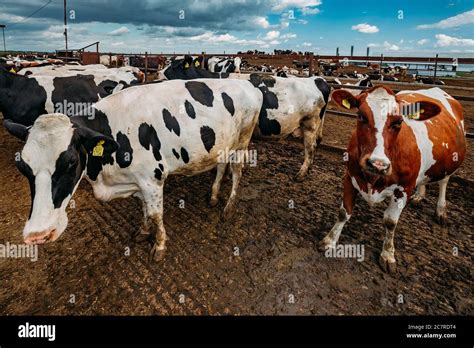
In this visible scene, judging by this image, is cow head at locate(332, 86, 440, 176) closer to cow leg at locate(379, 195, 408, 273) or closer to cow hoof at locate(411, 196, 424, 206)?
cow leg at locate(379, 195, 408, 273)

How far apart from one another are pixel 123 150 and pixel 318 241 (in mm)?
2442

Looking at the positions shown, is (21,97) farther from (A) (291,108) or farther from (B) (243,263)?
(B) (243,263)

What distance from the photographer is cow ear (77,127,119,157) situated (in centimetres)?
265

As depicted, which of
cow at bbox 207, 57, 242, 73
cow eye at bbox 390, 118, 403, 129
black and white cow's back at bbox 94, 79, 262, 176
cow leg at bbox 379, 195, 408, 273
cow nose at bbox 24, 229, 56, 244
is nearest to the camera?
cow nose at bbox 24, 229, 56, 244

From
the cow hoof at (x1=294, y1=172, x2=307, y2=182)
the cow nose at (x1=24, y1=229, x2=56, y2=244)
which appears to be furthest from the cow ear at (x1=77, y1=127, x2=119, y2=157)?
the cow hoof at (x1=294, y1=172, x2=307, y2=182)

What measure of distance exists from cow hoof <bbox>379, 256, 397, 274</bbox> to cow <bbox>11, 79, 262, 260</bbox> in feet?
6.36

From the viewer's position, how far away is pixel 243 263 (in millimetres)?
3346

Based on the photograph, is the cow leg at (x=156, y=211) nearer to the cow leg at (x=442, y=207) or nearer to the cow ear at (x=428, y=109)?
the cow ear at (x=428, y=109)

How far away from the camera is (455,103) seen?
13.3 ft

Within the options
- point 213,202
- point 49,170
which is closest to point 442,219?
point 213,202

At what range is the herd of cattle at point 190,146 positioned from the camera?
2459 millimetres

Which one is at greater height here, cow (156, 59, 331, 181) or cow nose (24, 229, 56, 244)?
cow (156, 59, 331, 181)
